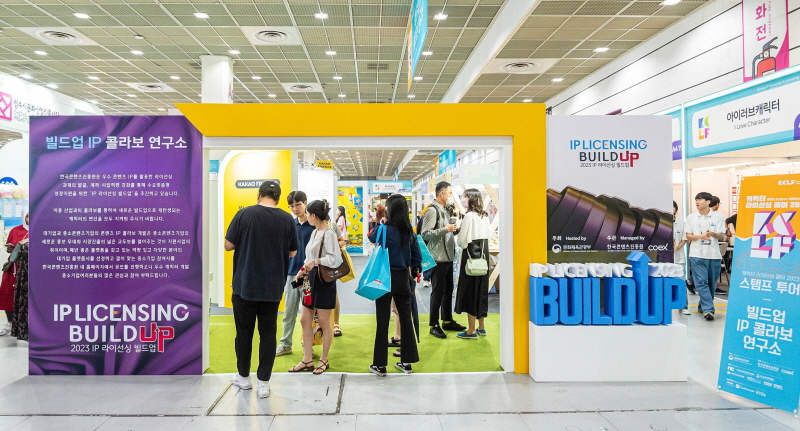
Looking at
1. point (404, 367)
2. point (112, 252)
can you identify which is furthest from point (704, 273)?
point (112, 252)

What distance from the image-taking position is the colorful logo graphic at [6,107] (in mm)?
8047

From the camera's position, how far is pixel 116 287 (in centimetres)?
353

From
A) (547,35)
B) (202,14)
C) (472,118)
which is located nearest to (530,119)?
(472,118)

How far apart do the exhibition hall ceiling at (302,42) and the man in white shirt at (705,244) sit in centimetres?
277

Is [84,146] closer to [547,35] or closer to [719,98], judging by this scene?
[547,35]

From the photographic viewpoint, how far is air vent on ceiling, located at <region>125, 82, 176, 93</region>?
35.8 feet

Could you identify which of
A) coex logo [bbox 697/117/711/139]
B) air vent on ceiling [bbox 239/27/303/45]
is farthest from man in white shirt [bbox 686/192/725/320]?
air vent on ceiling [bbox 239/27/303/45]

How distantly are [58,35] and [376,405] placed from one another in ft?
27.3

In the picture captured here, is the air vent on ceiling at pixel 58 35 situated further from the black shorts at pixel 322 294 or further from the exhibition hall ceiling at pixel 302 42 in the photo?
the black shorts at pixel 322 294

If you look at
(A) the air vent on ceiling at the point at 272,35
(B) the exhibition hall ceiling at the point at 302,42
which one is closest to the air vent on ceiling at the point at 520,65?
(B) the exhibition hall ceiling at the point at 302,42

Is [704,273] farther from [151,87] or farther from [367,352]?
[151,87]

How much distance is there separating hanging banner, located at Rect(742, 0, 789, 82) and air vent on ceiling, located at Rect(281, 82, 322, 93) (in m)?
8.09

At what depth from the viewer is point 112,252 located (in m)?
3.53

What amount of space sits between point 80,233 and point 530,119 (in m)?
3.46
